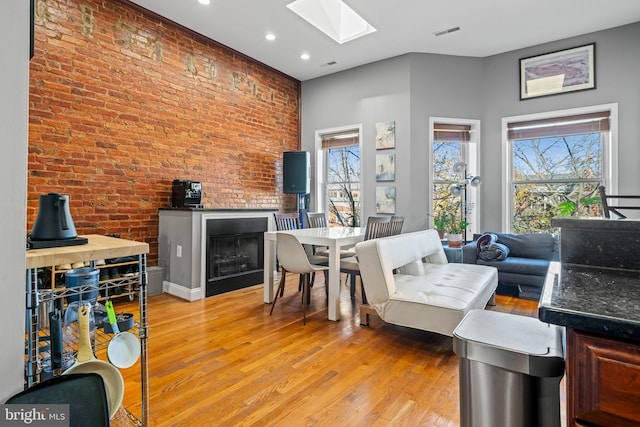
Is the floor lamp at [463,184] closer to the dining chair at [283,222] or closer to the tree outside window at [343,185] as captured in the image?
the tree outside window at [343,185]

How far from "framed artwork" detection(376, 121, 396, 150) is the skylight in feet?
4.29

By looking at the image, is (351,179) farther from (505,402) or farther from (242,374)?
(505,402)

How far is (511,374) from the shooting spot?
105 centimetres

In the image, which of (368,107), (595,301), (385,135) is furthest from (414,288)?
(368,107)

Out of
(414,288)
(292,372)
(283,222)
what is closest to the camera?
(292,372)

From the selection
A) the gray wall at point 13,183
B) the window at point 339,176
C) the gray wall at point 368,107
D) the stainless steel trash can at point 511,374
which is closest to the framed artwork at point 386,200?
the gray wall at point 368,107

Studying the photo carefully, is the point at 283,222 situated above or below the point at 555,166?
below

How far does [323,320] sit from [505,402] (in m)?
2.10

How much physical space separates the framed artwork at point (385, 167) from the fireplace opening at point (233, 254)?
1960 millimetres

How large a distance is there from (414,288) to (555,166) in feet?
11.2

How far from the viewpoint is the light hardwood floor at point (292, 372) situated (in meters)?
1.68

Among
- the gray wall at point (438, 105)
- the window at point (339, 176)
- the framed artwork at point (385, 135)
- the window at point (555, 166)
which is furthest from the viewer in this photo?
the window at point (339, 176)

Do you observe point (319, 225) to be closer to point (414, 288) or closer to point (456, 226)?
point (456, 226)

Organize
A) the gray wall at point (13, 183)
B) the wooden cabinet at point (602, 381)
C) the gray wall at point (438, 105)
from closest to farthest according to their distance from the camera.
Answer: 1. the wooden cabinet at point (602, 381)
2. the gray wall at point (13, 183)
3. the gray wall at point (438, 105)
